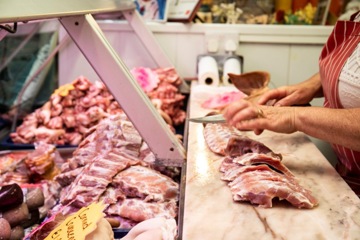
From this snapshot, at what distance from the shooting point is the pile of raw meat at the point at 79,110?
246cm

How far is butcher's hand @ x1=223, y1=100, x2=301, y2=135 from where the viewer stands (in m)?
1.36

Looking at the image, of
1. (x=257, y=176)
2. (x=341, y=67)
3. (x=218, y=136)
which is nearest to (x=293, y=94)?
(x=341, y=67)

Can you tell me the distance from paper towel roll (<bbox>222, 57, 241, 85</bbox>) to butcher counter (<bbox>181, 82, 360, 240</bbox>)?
1.25m

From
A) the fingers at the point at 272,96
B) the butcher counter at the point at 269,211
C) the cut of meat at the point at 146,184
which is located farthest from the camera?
the fingers at the point at 272,96

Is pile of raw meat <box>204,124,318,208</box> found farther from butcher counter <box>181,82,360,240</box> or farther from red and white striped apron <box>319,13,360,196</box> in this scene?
red and white striped apron <box>319,13,360,196</box>

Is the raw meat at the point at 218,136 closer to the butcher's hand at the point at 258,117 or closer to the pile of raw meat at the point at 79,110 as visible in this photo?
the butcher's hand at the point at 258,117

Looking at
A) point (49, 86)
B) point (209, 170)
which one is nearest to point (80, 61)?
point (49, 86)

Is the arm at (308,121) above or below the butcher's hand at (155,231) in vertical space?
above

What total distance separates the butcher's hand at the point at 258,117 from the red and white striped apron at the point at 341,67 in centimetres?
38

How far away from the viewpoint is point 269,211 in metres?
1.20

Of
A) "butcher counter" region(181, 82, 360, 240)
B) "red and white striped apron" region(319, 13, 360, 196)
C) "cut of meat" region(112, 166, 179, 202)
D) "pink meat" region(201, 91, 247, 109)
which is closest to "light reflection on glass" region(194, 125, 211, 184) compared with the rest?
"butcher counter" region(181, 82, 360, 240)

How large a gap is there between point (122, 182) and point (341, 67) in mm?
877

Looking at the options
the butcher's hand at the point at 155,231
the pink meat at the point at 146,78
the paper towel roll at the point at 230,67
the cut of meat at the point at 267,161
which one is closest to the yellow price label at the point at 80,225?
the butcher's hand at the point at 155,231

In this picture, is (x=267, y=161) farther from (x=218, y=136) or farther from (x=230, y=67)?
(x=230, y=67)
